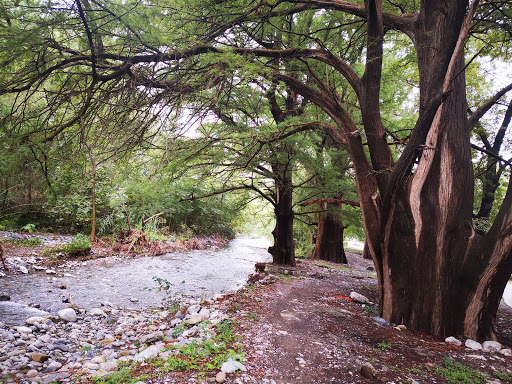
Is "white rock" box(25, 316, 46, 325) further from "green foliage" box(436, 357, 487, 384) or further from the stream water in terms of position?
"green foliage" box(436, 357, 487, 384)

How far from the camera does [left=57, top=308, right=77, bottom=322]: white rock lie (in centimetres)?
372

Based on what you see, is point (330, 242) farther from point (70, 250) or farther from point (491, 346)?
point (70, 250)

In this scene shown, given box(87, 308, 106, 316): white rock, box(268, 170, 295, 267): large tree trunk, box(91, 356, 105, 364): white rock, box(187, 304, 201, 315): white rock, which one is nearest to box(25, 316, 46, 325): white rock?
box(87, 308, 106, 316): white rock

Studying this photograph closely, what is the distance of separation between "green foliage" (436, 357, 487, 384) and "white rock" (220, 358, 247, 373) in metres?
1.66

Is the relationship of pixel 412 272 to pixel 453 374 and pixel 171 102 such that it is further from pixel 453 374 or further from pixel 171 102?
pixel 171 102

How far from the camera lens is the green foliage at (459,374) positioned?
236 cm

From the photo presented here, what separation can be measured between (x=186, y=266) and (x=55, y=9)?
6.31 m

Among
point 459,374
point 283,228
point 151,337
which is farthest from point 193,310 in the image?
point 283,228

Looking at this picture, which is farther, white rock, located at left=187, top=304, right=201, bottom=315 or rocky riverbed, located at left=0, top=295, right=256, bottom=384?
white rock, located at left=187, top=304, right=201, bottom=315

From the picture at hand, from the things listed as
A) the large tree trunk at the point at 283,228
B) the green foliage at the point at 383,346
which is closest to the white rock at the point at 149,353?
the green foliage at the point at 383,346

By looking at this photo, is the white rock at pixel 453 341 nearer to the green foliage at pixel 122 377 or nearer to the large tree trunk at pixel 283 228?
the green foliage at pixel 122 377

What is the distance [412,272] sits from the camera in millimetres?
3695

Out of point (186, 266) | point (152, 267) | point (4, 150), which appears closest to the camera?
point (4, 150)

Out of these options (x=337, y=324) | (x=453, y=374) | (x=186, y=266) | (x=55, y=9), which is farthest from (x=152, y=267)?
(x=453, y=374)
